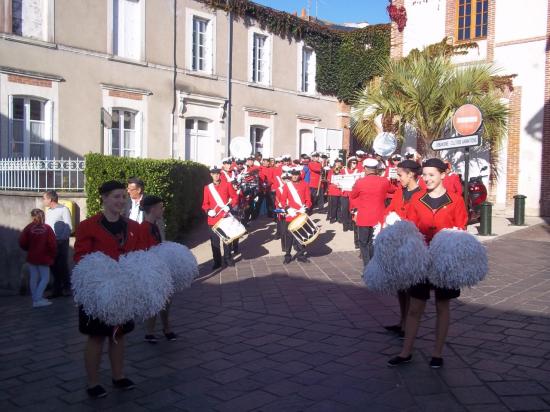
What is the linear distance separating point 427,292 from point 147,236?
2.70m

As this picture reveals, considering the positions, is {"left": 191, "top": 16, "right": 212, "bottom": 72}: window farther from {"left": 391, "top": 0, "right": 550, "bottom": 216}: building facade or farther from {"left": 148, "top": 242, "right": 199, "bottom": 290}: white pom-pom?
{"left": 148, "top": 242, "right": 199, "bottom": 290}: white pom-pom

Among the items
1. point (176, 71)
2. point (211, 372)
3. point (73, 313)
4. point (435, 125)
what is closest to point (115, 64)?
point (176, 71)

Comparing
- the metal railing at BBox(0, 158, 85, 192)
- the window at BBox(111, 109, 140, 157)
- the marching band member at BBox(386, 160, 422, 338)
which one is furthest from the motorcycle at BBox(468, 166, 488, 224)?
the window at BBox(111, 109, 140, 157)

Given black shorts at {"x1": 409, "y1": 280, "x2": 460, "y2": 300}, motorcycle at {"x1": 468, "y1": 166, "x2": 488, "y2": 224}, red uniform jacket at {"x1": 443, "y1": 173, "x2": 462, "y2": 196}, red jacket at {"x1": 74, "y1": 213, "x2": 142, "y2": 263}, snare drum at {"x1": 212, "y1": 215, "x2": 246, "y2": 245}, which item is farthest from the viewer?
motorcycle at {"x1": 468, "y1": 166, "x2": 488, "y2": 224}

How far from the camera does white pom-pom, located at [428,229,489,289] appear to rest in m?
4.75

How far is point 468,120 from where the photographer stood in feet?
35.6

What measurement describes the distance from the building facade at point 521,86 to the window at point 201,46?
964cm

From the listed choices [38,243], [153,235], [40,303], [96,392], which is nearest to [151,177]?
[38,243]

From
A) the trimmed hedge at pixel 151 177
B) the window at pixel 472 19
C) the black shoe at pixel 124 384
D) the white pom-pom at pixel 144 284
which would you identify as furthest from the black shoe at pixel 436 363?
the window at pixel 472 19

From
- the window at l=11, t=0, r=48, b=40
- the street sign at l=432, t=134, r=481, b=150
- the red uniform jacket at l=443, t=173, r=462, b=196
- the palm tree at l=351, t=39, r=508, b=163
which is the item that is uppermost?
the window at l=11, t=0, r=48, b=40

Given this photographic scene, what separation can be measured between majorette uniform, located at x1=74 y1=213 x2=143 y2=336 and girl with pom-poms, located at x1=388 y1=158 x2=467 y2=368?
245cm

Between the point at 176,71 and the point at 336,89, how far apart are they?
9.10m

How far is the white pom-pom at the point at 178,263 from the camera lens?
5.57 metres

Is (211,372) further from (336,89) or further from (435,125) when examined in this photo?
(336,89)
